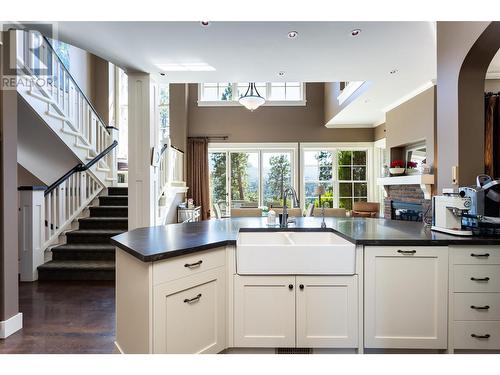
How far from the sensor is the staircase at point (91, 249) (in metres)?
3.54

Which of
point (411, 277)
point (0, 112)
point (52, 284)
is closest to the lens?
point (411, 277)

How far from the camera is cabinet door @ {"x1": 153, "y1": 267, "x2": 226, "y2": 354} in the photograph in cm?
151

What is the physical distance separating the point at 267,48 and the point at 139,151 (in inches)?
81.9

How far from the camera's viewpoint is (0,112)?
219cm

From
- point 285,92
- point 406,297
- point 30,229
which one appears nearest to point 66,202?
point 30,229

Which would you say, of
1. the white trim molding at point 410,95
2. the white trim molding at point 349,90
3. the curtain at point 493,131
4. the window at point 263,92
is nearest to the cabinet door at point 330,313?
the curtain at point 493,131

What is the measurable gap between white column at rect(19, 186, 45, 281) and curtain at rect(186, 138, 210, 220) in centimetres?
407

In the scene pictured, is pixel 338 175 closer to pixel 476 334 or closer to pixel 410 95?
pixel 410 95

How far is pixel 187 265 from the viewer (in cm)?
162
